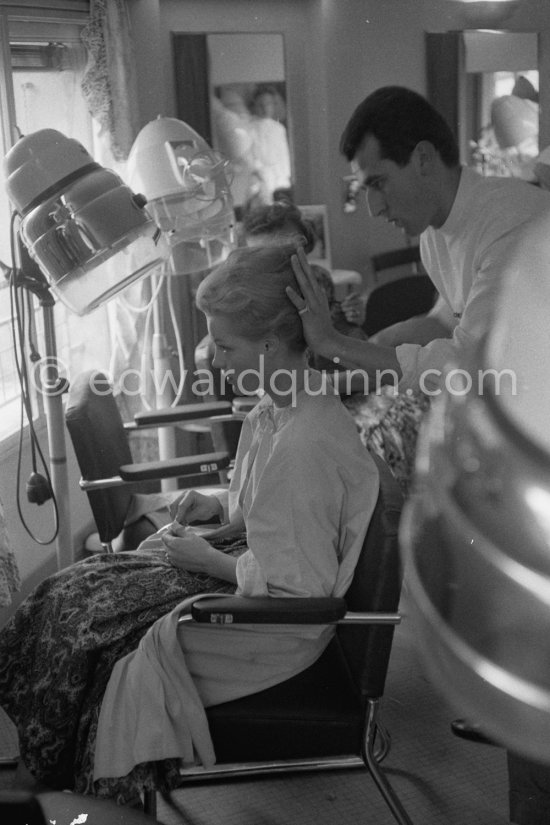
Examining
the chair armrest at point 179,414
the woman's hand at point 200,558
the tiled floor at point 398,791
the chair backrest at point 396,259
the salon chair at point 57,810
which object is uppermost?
the chair backrest at point 396,259

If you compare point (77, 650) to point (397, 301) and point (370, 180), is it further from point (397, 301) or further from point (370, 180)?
point (397, 301)

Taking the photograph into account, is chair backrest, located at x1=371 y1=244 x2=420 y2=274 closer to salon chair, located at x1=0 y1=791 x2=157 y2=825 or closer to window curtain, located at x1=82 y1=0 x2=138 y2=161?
window curtain, located at x1=82 y1=0 x2=138 y2=161

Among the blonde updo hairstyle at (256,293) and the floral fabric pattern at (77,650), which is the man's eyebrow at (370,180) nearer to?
the blonde updo hairstyle at (256,293)

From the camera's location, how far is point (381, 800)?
2303 millimetres

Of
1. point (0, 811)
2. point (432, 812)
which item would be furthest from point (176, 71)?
point (0, 811)


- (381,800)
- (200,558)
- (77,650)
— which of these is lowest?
(381,800)

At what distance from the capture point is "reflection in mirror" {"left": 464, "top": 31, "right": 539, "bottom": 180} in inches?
189

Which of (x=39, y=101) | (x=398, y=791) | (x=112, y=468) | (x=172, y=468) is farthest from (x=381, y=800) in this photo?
(x=39, y=101)

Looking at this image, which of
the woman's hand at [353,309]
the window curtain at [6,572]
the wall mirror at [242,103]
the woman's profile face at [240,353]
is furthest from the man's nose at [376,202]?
the wall mirror at [242,103]

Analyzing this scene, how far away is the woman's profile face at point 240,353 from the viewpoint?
6.55 feet

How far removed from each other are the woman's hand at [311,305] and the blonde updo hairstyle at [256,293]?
0.09 feet

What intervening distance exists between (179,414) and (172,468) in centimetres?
47

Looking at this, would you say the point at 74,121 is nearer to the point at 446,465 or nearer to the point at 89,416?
the point at 89,416

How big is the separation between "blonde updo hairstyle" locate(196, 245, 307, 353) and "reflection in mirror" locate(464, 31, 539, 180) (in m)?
3.27
